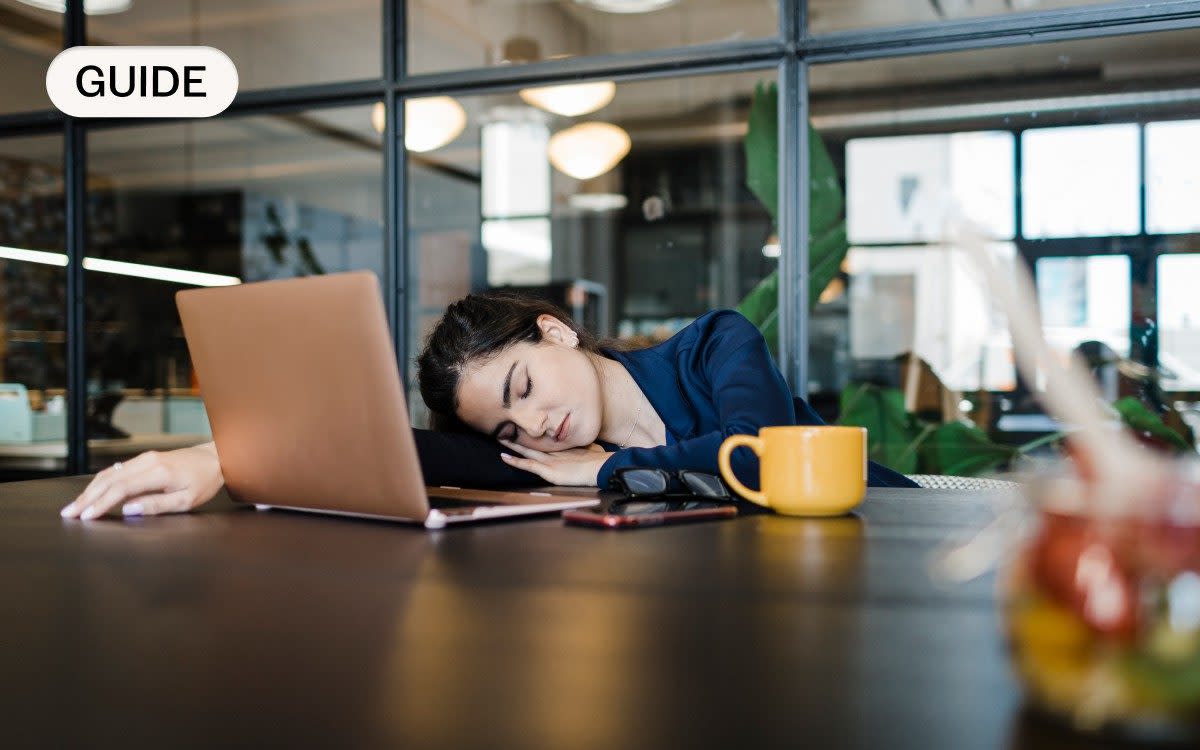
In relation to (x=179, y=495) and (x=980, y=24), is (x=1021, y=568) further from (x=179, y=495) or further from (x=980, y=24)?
(x=980, y=24)

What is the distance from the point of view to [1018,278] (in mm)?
321

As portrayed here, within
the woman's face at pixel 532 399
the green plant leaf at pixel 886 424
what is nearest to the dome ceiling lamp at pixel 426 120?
the green plant leaf at pixel 886 424

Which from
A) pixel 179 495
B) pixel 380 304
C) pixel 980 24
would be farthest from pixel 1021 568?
pixel 980 24

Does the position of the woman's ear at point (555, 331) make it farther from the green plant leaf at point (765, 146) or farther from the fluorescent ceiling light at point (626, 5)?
the fluorescent ceiling light at point (626, 5)

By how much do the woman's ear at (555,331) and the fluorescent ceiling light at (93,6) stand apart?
3130mm

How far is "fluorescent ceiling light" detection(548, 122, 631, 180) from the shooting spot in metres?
5.82

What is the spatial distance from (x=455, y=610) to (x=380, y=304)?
343mm

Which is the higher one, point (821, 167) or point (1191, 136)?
point (1191, 136)

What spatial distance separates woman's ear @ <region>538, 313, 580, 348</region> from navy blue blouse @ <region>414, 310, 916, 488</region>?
0.12m

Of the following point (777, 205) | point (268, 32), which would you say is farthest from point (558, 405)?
point (268, 32)

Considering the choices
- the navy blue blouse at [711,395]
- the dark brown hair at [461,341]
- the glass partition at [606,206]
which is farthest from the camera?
the glass partition at [606,206]

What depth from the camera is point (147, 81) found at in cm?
346

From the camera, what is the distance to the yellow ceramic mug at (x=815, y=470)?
0.92 m

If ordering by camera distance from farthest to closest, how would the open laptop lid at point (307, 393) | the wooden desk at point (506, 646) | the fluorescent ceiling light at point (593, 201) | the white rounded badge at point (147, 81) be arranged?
the fluorescent ceiling light at point (593, 201) → the white rounded badge at point (147, 81) → the open laptop lid at point (307, 393) → the wooden desk at point (506, 646)
